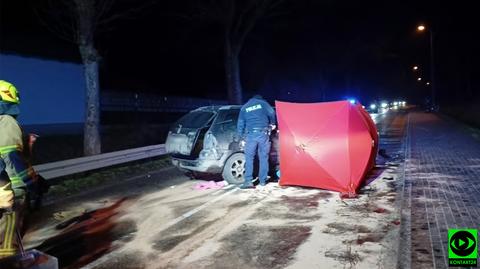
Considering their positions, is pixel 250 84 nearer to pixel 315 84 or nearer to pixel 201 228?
pixel 315 84

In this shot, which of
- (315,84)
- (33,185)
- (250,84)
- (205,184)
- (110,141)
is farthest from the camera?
(315,84)

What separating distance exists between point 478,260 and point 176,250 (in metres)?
3.34

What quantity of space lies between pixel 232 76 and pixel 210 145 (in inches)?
543

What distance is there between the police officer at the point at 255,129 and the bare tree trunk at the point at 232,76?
13496mm

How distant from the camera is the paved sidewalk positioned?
5.49m

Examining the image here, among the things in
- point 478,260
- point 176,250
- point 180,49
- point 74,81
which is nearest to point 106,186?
point 176,250

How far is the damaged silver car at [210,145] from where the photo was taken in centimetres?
961

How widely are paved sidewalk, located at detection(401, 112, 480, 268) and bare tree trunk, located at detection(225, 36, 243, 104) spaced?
1033cm

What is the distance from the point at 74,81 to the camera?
21.3m

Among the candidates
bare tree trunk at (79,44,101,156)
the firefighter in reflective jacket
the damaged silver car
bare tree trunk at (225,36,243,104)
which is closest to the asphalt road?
the damaged silver car

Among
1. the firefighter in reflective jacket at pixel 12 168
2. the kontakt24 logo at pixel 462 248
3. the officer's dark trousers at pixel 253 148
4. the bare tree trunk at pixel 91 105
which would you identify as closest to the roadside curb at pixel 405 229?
the kontakt24 logo at pixel 462 248

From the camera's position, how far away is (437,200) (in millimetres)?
7812

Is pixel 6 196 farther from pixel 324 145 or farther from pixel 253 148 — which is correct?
pixel 324 145

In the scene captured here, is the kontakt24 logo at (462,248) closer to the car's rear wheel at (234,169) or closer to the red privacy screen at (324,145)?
the red privacy screen at (324,145)
